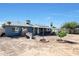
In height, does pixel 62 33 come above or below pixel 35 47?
above

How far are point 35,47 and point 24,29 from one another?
38 centimetres

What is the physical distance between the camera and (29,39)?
466 inches

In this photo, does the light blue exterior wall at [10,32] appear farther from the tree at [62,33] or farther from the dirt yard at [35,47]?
the tree at [62,33]

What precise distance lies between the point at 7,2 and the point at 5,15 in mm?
260

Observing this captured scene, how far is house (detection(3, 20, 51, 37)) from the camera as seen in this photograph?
464 inches

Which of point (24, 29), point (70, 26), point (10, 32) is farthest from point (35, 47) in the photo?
point (70, 26)

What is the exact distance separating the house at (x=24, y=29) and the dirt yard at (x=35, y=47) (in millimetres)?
95

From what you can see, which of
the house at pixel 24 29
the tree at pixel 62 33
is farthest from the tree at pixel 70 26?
the house at pixel 24 29

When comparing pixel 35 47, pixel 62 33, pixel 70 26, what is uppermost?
pixel 70 26

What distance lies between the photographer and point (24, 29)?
1183 centimetres

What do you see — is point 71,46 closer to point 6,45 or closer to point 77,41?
point 77,41

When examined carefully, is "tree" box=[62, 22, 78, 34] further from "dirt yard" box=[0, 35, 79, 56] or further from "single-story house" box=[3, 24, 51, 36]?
"single-story house" box=[3, 24, 51, 36]

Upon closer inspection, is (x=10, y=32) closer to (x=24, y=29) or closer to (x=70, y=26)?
(x=24, y=29)

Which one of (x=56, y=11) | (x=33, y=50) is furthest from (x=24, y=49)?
(x=56, y=11)
